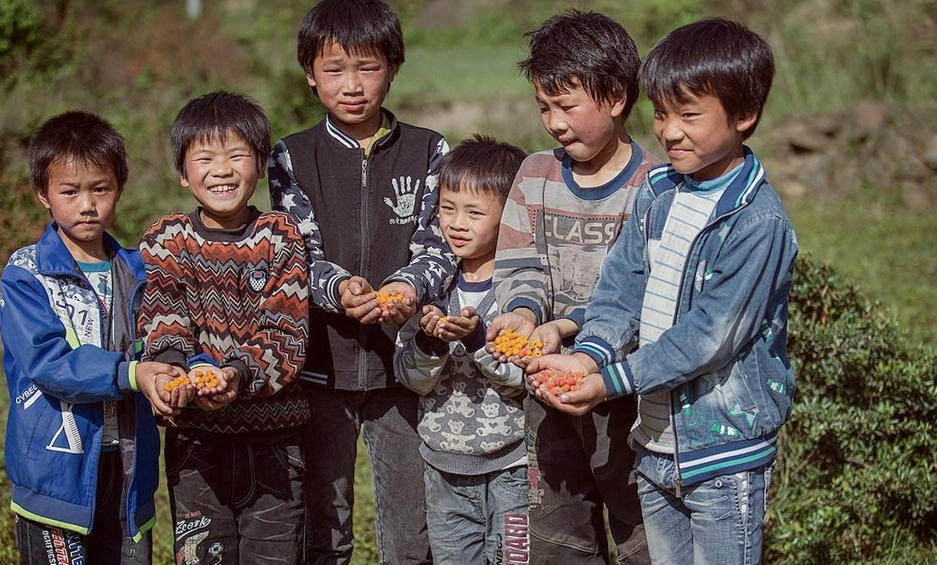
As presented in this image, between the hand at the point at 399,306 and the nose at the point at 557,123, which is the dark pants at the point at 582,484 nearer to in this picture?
the hand at the point at 399,306

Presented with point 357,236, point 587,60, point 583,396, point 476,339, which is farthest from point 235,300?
point 587,60

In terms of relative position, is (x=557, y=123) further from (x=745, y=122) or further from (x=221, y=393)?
(x=221, y=393)

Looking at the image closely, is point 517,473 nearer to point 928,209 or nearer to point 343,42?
point 343,42

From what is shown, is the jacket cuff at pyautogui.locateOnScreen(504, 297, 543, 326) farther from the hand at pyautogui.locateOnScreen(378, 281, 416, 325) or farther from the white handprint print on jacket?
the white handprint print on jacket

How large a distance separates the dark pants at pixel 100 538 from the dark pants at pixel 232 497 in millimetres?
153

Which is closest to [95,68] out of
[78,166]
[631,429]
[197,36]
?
[197,36]

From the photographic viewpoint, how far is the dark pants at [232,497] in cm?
329

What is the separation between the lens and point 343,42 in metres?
3.41

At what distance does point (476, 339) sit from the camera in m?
3.29

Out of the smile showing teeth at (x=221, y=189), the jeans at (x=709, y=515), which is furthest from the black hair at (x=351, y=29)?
the jeans at (x=709, y=515)

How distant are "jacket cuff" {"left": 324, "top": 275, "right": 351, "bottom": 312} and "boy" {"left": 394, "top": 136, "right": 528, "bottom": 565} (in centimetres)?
26

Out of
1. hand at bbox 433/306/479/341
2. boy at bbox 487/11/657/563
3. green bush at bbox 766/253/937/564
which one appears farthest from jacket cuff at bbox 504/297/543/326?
green bush at bbox 766/253/937/564

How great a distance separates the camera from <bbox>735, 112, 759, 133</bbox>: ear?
9.07 feet

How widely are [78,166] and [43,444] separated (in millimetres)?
828
